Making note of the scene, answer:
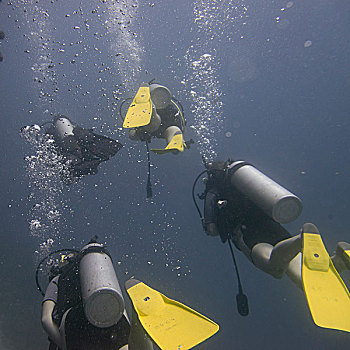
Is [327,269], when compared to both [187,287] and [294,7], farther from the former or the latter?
[294,7]

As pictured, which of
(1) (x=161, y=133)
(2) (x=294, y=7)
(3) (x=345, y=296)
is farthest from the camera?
(2) (x=294, y=7)

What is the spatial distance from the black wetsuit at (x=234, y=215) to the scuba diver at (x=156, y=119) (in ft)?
2.66

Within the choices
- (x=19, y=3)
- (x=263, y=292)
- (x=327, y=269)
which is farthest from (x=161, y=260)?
(x=19, y=3)

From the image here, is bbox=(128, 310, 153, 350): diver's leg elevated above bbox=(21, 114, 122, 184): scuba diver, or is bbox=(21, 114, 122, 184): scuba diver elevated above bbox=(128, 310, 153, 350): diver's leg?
bbox=(21, 114, 122, 184): scuba diver

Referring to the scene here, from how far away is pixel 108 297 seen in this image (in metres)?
2.94

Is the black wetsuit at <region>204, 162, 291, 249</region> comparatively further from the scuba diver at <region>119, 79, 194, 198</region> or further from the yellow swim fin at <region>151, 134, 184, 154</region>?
the scuba diver at <region>119, 79, 194, 198</region>

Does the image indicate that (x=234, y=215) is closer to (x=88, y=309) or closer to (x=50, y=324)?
(x=88, y=309)

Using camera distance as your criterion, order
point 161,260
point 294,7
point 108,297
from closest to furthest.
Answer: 1. point 108,297
2. point 161,260
3. point 294,7

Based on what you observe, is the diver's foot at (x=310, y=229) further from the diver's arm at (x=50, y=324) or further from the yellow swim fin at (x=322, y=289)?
the diver's arm at (x=50, y=324)

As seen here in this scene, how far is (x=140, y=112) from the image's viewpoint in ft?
14.2

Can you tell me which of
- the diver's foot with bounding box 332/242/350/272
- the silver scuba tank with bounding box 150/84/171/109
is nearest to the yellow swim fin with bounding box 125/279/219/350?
the diver's foot with bounding box 332/242/350/272

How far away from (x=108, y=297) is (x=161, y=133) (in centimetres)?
338

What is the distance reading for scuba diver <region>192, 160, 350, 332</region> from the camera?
7.08ft

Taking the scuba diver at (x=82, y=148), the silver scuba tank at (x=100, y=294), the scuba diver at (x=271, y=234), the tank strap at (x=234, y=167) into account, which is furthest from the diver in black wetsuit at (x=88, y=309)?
the scuba diver at (x=82, y=148)
